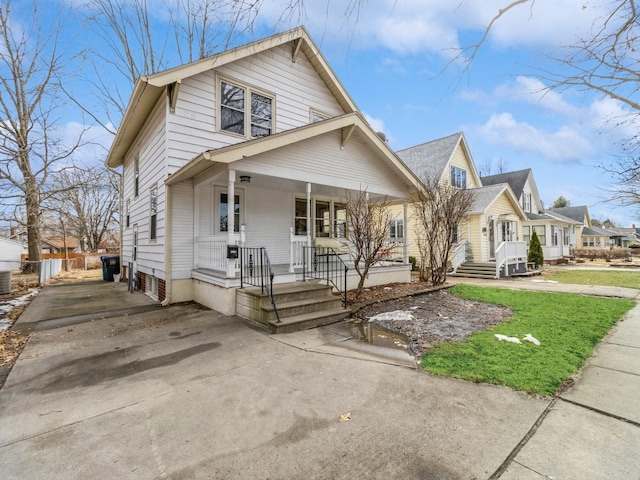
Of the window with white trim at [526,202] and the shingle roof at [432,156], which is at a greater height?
the shingle roof at [432,156]

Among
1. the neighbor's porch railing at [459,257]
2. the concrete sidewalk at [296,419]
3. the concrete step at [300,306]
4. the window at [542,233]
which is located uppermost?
the window at [542,233]

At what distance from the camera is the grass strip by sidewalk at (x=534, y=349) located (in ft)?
12.2

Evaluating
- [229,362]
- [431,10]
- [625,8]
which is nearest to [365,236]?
[229,362]

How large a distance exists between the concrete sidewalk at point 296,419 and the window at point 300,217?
6270mm

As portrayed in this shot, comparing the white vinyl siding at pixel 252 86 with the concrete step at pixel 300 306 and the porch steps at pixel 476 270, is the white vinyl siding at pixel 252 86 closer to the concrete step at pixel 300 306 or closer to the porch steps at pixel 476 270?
the concrete step at pixel 300 306

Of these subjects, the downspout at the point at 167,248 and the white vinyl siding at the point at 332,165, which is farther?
the downspout at the point at 167,248

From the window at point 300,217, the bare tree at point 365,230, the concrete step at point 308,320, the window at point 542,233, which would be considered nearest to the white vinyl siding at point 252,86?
the window at point 300,217

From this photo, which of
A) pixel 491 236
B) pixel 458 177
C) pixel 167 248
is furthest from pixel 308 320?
pixel 458 177

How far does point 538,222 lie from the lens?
2377 cm

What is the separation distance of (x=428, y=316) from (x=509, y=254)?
Answer: 11.4 m

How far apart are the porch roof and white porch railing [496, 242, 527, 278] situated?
724 cm

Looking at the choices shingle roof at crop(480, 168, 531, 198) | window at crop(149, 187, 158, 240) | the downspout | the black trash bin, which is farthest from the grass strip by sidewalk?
shingle roof at crop(480, 168, 531, 198)

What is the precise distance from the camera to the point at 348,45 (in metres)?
3.24

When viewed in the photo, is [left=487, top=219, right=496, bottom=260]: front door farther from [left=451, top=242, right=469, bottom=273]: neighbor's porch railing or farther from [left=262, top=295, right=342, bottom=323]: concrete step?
[left=262, top=295, right=342, bottom=323]: concrete step
